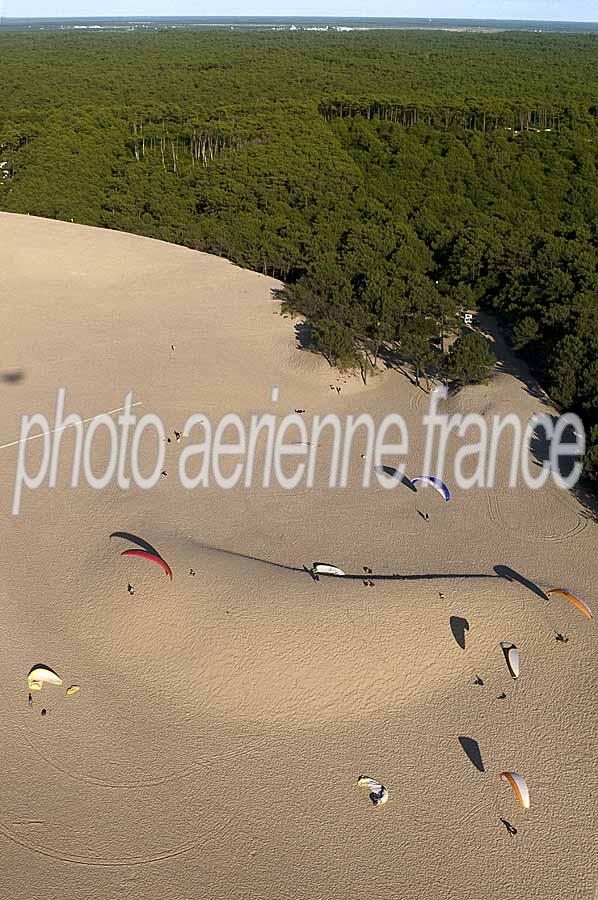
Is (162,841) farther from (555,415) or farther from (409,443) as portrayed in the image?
(555,415)

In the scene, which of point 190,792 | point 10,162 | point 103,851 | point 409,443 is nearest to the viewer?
point 103,851

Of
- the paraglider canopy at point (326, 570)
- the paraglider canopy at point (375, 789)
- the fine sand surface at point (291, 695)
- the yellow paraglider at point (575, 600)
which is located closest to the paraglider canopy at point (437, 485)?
the fine sand surface at point (291, 695)

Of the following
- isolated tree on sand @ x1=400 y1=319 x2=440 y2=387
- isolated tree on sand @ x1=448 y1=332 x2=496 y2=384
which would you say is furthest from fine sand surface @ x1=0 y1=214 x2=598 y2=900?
isolated tree on sand @ x1=400 y1=319 x2=440 y2=387

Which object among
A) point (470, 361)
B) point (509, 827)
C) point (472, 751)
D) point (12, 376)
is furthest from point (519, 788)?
point (12, 376)

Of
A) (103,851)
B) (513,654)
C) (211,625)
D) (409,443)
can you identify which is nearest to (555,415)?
(409,443)

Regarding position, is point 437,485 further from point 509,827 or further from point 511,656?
point 509,827
